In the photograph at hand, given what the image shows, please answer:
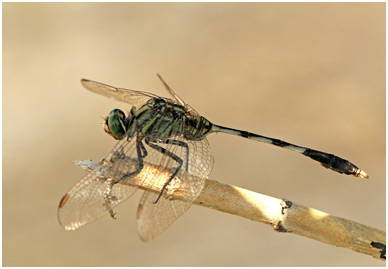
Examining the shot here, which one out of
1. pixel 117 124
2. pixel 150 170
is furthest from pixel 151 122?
pixel 150 170

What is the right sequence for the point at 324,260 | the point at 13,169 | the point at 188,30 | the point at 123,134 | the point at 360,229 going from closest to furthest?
1. the point at 360,229
2. the point at 123,134
3. the point at 324,260
4. the point at 13,169
5. the point at 188,30

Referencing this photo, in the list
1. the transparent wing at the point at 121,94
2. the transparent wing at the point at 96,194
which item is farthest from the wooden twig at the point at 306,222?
the transparent wing at the point at 121,94

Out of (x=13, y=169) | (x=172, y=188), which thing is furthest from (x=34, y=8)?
(x=172, y=188)

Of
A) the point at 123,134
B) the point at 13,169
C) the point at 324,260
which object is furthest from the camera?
the point at 13,169

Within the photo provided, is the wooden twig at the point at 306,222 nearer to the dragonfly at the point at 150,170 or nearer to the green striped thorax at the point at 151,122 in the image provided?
the dragonfly at the point at 150,170

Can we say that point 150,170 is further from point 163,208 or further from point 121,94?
point 121,94

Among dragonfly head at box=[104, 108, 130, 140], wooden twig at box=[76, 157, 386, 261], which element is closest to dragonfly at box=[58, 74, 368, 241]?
dragonfly head at box=[104, 108, 130, 140]

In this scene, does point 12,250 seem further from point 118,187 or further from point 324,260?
point 324,260

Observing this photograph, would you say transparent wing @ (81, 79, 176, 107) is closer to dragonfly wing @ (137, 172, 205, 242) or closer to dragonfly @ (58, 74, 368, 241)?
dragonfly @ (58, 74, 368, 241)
